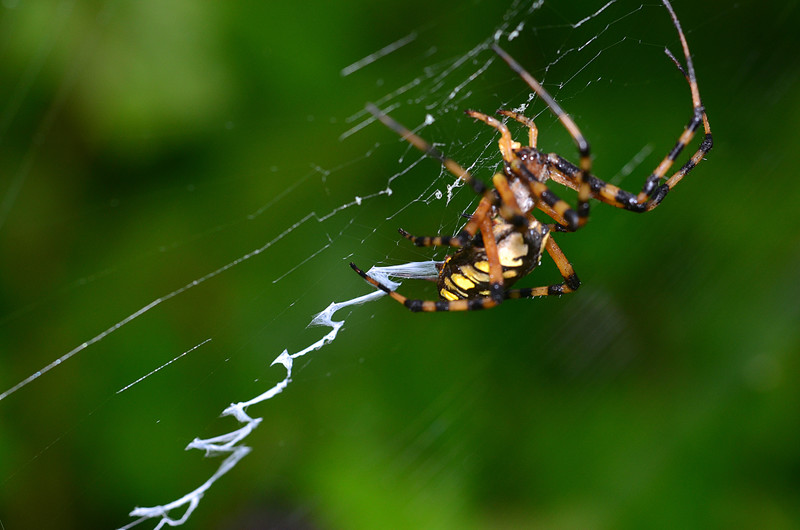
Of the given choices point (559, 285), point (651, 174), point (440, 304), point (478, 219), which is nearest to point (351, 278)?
point (440, 304)

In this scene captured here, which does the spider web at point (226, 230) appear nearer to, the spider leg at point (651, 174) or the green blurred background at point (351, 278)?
the green blurred background at point (351, 278)

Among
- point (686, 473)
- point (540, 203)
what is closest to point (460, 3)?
point (540, 203)

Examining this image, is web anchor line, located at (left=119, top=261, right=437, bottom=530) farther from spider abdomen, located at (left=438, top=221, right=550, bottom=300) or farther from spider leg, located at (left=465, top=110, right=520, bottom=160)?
spider leg, located at (left=465, top=110, right=520, bottom=160)

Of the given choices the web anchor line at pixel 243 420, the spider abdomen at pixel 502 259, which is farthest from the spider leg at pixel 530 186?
the web anchor line at pixel 243 420

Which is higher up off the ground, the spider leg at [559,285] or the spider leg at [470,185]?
the spider leg at [470,185]

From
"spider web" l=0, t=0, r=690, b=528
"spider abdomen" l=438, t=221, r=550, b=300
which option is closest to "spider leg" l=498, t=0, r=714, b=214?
"spider abdomen" l=438, t=221, r=550, b=300

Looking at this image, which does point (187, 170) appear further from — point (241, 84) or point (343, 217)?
point (343, 217)
